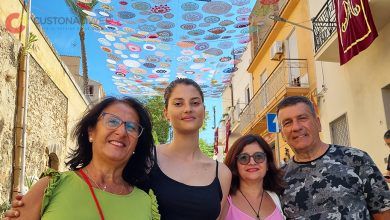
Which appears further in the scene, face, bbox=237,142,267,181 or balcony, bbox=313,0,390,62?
balcony, bbox=313,0,390,62

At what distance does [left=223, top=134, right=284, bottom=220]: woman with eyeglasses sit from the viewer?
3078mm

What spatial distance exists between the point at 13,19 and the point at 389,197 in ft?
30.9

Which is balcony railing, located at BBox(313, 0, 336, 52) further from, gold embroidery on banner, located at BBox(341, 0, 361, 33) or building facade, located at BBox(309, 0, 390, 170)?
gold embroidery on banner, located at BBox(341, 0, 361, 33)

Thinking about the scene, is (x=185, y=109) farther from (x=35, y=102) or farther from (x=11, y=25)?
(x=35, y=102)

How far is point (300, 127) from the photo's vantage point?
308 centimetres

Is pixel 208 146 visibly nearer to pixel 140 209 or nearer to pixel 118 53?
pixel 118 53

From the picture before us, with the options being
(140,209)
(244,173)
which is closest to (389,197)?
(244,173)

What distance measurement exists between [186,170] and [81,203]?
91cm

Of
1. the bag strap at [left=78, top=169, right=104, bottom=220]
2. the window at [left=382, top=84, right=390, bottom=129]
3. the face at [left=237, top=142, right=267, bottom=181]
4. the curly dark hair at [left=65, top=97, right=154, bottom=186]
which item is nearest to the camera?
the bag strap at [left=78, top=169, right=104, bottom=220]

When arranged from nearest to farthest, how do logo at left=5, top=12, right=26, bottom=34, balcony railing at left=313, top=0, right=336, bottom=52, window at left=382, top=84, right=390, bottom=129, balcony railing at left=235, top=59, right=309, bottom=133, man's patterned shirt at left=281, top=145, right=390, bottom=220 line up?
man's patterned shirt at left=281, top=145, right=390, bottom=220
window at left=382, top=84, right=390, bottom=129
logo at left=5, top=12, right=26, bottom=34
balcony railing at left=313, top=0, right=336, bottom=52
balcony railing at left=235, top=59, right=309, bottom=133

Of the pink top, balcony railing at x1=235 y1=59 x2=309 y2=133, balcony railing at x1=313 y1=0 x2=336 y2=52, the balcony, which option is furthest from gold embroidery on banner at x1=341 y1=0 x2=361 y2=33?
the pink top

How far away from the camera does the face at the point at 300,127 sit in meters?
3.04

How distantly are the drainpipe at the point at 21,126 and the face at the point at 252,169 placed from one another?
8.06m

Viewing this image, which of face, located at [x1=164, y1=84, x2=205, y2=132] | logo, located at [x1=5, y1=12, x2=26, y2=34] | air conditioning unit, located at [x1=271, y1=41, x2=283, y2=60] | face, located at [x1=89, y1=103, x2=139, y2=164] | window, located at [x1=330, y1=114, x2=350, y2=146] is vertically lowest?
face, located at [x1=89, y1=103, x2=139, y2=164]
